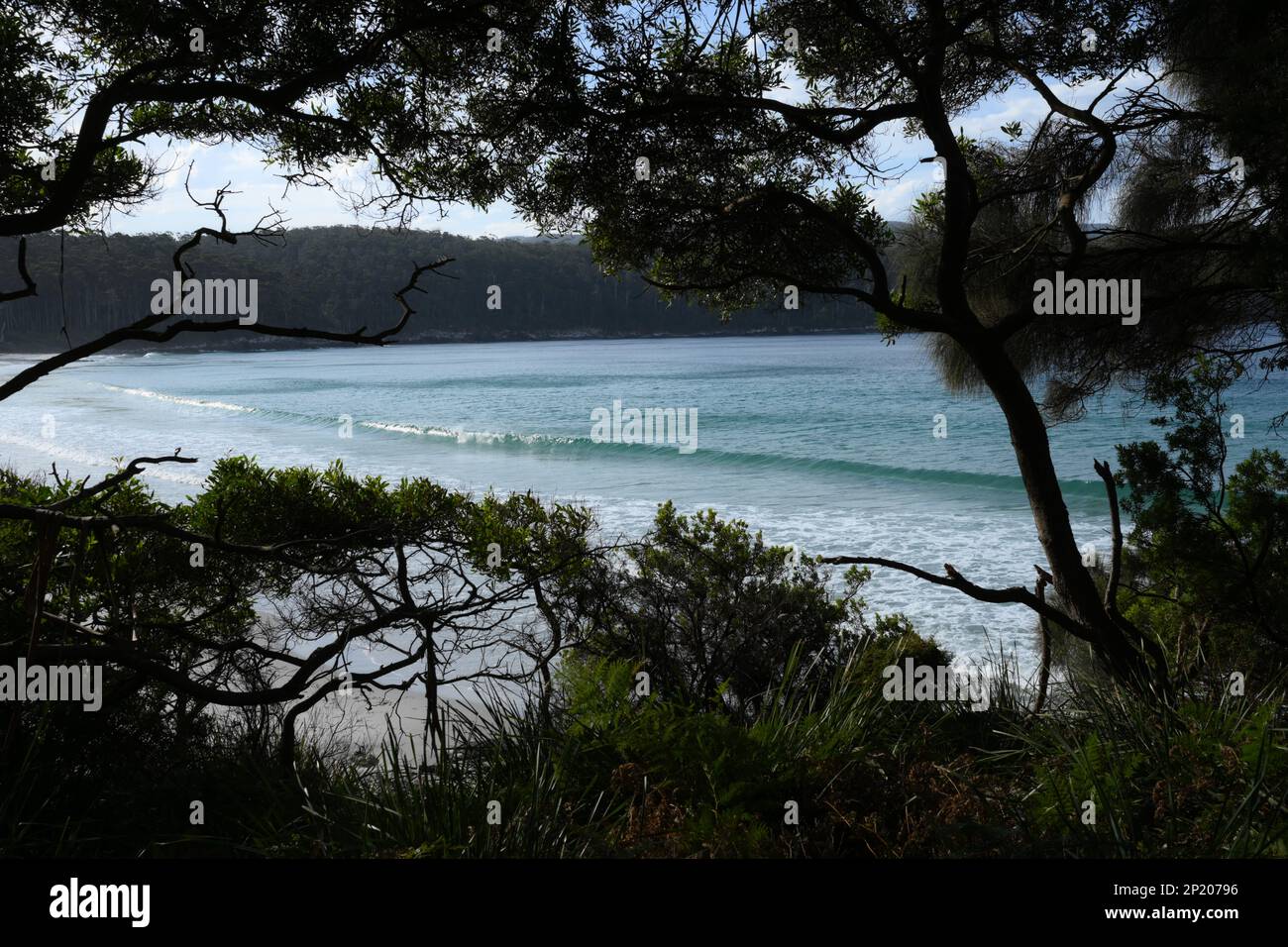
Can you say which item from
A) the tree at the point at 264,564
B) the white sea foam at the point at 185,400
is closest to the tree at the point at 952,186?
the tree at the point at 264,564

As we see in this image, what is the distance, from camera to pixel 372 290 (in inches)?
1783

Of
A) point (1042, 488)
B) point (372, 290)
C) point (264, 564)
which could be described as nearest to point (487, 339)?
point (372, 290)

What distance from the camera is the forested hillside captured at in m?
37.8

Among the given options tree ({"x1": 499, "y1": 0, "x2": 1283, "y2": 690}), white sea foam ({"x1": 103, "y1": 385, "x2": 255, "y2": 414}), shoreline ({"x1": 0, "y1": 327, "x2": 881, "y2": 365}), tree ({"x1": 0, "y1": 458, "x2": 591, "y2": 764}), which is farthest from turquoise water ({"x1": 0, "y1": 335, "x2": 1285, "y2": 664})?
shoreline ({"x1": 0, "y1": 327, "x2": 881, "y2": 365})

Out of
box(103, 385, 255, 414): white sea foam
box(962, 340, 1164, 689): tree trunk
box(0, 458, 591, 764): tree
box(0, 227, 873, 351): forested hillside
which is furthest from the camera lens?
box(103, 385, 255, 414): white sea foam

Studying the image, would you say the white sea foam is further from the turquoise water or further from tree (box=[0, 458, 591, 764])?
tree (box=[0, 458, 591, 764])

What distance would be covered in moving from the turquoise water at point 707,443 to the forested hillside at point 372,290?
3.73 metres

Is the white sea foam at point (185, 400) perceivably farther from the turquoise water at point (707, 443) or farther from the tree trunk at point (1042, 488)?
the tree trunk at point (1042, 488)

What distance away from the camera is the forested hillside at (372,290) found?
37844mm

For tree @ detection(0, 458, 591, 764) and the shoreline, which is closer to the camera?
tree @ detection(0, 458, 591, 764)

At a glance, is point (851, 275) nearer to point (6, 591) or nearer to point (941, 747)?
point (941, 747)

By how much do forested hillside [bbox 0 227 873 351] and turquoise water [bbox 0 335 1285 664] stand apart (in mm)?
3735

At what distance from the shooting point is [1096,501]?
22.0 m
